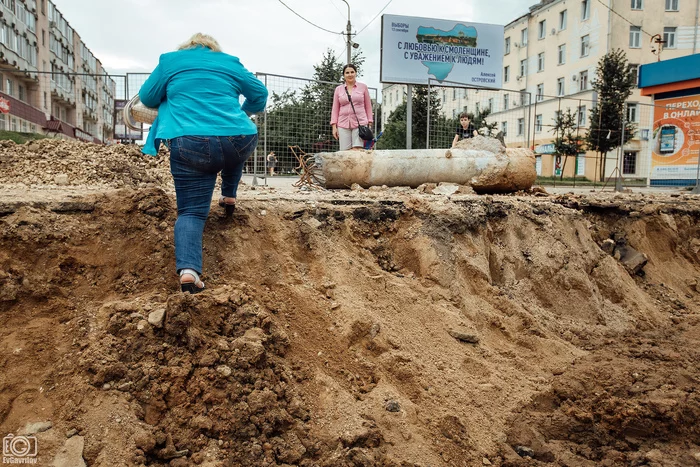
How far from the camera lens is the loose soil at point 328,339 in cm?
304

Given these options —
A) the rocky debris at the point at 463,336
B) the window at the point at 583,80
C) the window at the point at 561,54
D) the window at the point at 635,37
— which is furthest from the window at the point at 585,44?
the rocky debris at the point at 463,336

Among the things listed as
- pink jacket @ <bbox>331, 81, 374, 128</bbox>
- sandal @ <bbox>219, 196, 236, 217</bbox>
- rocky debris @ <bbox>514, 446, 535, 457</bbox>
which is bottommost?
rocky debris @ <bbox>514, 446, 535, 457</bbox>

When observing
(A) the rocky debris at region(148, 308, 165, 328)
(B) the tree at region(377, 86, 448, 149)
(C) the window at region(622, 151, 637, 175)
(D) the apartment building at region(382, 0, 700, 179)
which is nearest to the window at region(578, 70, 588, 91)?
(D) the apartment building at region(382, 0, 700, 179)

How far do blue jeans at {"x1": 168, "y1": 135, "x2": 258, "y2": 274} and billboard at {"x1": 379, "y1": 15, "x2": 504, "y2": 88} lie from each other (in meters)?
8.62

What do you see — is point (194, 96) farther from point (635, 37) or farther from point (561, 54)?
point (561, 54)

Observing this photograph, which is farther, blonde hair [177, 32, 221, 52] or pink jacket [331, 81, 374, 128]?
pink jacket [331, 81, 374, 128]

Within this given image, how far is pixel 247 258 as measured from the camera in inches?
173

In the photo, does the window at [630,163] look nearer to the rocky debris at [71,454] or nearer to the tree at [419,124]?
the tree at [419,124]

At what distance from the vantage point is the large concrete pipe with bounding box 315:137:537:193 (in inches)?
291

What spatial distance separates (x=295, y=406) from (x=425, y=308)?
67.9 inches

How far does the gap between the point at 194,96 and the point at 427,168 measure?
4.44 metres

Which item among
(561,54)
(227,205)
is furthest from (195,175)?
(561,54)

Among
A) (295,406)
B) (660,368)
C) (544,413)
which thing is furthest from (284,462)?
(660,368)

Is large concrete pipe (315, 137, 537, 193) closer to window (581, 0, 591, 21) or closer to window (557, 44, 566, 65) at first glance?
window (581, 0, 591, 21)
